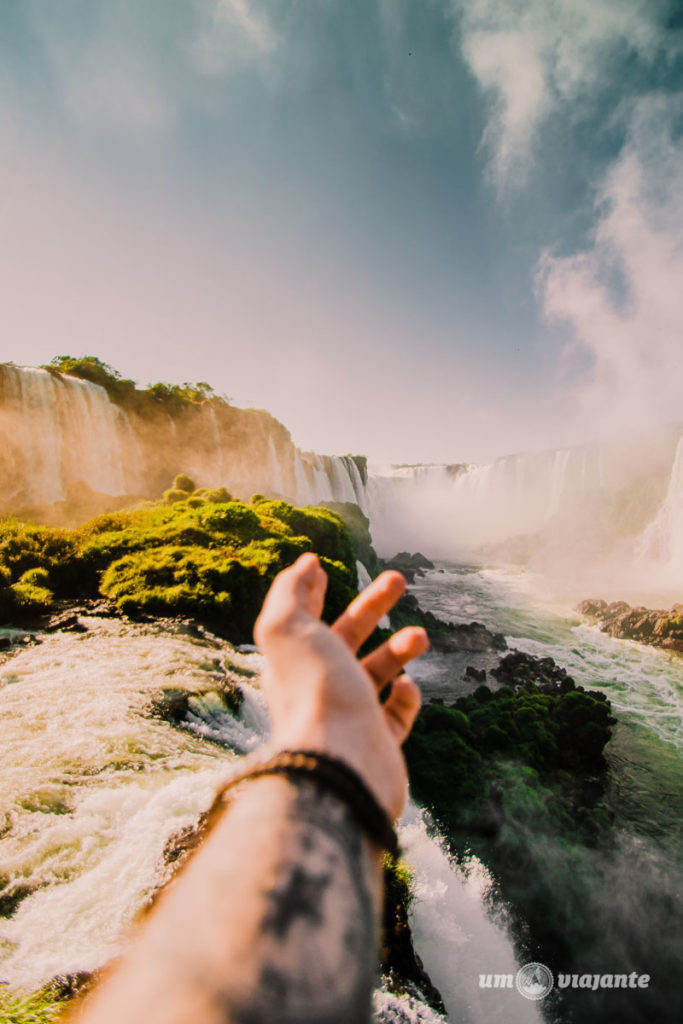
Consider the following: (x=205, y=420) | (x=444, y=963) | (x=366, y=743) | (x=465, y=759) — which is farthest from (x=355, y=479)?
(x=366, y=743)

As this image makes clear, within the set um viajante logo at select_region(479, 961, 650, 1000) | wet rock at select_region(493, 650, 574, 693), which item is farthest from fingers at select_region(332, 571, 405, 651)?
wet rock at select_region(493, 650, 574, 693)

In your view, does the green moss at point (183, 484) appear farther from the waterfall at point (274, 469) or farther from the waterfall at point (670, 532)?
the waterfall at point (670, 532)

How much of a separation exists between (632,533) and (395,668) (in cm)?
4927

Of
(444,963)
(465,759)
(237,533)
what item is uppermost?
(237,533)

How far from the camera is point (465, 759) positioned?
372 inches

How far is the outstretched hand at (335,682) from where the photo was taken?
1112 millimetres

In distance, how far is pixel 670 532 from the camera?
35.6 meters

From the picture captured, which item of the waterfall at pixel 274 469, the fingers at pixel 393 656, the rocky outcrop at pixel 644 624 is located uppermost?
the waterfall at pixel 274 469

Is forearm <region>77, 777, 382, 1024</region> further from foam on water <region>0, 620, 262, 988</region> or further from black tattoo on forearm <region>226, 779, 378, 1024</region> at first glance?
foam on water <region>0, 620, 262, 988</region>

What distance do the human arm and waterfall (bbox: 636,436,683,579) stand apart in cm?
4298

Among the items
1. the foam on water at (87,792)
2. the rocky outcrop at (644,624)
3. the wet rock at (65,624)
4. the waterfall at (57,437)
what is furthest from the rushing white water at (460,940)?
the waterfall at (57,437)

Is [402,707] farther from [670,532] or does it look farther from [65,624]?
[670,532]

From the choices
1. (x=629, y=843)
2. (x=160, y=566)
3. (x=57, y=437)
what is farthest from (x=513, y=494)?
(x=160, y=566)

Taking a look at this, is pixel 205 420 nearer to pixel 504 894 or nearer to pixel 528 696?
pixel 528 696
